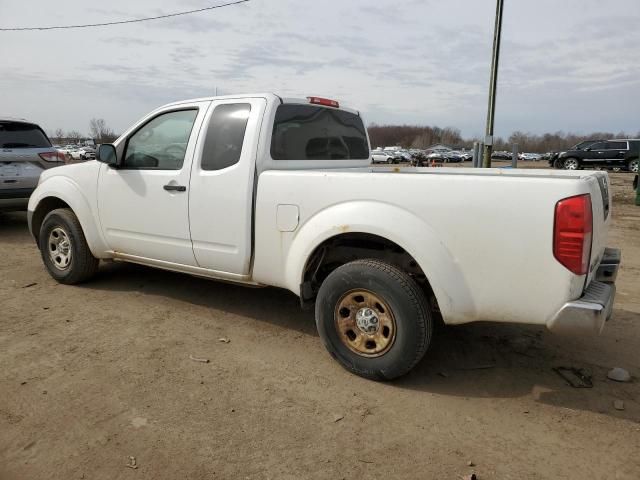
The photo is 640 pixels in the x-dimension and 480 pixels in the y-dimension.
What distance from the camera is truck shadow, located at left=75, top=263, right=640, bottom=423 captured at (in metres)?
3.08

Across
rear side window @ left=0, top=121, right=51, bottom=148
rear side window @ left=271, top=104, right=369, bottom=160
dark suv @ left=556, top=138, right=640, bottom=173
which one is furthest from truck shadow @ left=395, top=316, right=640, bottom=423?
dark suv @ left=556, top=138, right=640, bottom=173

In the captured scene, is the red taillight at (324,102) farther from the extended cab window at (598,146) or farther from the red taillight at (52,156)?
the extended cab window at (598,146)

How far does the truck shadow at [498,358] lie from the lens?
3.08m

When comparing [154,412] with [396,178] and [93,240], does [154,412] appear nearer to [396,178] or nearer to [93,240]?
[396,178]

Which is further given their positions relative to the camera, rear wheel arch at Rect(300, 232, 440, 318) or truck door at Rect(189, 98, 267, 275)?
truck door at Rect(189, 98, 267, 275)

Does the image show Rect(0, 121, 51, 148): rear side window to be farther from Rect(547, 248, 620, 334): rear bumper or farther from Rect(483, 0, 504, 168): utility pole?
Rect(483, 0, 504, 168): utility pole

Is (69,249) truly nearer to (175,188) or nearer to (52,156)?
(175,188)

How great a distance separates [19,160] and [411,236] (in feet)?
24.1

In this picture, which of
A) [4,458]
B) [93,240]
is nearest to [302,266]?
[4,458]

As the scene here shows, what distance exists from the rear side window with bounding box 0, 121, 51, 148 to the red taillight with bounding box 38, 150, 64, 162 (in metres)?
0.20

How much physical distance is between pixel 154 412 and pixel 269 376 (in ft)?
2.54

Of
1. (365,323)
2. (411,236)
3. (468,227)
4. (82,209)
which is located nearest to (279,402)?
(365,323)

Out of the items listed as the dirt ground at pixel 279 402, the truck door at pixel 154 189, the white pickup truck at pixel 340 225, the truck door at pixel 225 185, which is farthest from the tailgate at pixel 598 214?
the truck door at pixel 154 189

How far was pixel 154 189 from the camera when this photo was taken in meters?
4.18
